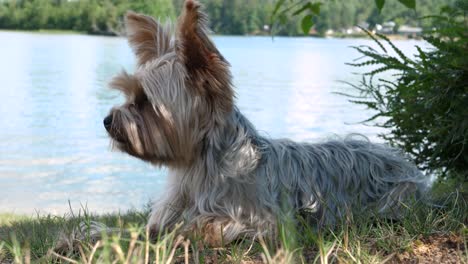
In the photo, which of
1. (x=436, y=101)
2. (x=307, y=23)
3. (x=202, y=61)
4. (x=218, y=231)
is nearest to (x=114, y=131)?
(x=202, y=61)

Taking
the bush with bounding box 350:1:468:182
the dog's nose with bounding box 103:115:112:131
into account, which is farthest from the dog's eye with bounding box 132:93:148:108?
the bush with bounding box 350:1:468:182

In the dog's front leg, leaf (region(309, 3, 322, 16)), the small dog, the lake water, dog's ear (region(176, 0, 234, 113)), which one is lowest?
the lake water

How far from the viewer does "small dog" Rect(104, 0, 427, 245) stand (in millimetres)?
4188

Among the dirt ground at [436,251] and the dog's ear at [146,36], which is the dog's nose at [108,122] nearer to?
the dog's ear at [146,36]

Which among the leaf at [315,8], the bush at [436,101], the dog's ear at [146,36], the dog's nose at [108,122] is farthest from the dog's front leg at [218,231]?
the bush at [436,101]

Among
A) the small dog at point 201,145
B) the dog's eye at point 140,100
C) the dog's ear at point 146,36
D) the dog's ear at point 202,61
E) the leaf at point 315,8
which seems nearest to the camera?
the leaf at point 315,8

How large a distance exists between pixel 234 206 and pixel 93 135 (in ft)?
45.9

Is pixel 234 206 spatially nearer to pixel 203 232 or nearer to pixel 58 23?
pixel 203 232

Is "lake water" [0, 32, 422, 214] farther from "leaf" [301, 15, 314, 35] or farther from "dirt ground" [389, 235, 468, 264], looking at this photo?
"dirt ground" [389, 235, 468, 264]

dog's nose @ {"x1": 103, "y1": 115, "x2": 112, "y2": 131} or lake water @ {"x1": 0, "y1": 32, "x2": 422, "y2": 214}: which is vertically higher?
dog's nose @ {"x1": 103, "y1": 115, "x2": 112, "y2": 131}

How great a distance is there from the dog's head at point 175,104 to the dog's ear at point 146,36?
11 cm

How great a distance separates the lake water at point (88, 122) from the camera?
11.7m

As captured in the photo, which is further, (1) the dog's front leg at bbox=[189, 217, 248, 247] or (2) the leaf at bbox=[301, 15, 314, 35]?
(1) the dog's front leg at bbox=[189, 217, 248, 247]

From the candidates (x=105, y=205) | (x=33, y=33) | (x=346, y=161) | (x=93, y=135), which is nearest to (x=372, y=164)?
(x=346, y=161)
